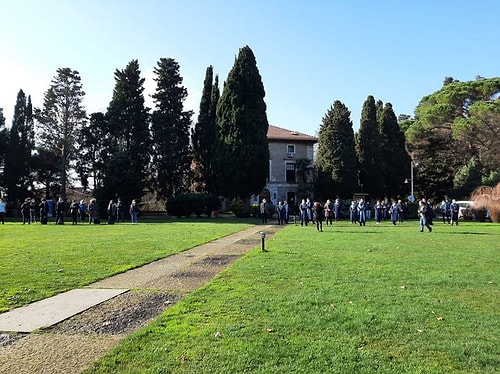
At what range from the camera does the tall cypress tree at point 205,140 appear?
47.2m

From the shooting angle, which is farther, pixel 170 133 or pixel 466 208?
pixel 170 133

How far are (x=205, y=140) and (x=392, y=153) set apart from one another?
2145 cm

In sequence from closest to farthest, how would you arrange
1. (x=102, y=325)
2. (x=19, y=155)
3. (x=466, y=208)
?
1. (x=102, y=325)
2. (x=466, y=208)
3. (x=19, y=155)

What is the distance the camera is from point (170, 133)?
45.4m

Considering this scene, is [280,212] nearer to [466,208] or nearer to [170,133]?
[466,208]

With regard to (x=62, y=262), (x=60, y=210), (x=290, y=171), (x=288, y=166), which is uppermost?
(x=288, y=166)

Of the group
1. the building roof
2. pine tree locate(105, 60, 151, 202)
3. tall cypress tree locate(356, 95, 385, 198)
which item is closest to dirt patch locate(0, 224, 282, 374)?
pine tree locate(105, 60, 151, 202)

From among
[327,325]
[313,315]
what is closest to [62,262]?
[313,315]

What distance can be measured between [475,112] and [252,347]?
47035mm

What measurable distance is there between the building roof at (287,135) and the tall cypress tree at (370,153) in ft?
24.5

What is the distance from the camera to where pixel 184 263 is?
10.8 m

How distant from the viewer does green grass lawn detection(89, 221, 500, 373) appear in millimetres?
4195

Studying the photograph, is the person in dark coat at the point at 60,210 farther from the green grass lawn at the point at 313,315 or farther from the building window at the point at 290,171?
the building window at the point at 290,171

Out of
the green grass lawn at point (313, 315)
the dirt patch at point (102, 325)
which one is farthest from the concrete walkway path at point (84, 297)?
the green grass lawn at point (313, 315)
